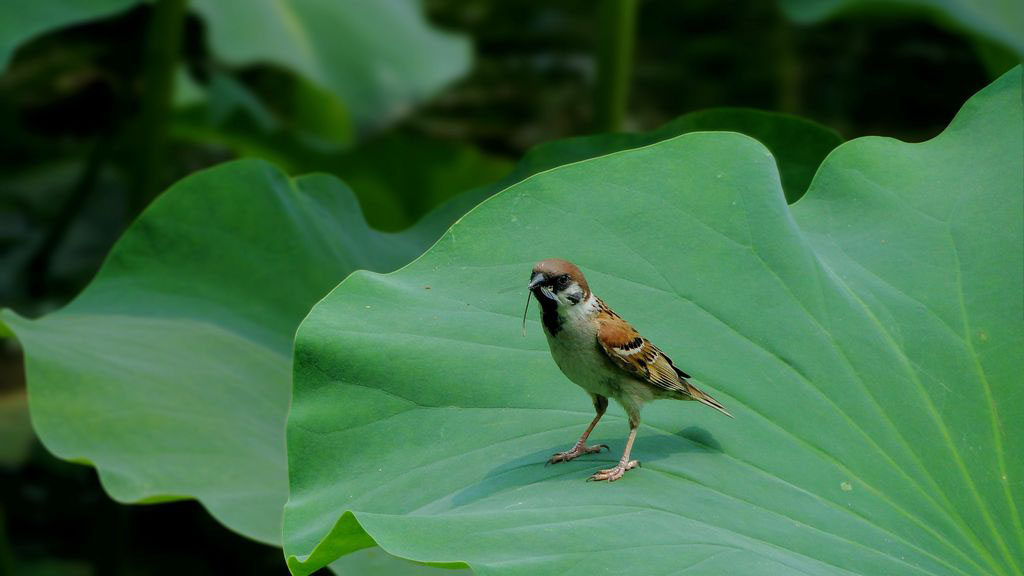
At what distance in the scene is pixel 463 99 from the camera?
5.96 m

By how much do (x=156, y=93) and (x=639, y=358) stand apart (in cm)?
237

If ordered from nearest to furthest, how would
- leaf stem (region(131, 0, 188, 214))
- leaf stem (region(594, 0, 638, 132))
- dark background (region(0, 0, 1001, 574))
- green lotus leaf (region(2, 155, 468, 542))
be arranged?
green lotus leaf (region(2, 155, 468, 542)), leaf stem (region(594, 0, 638, 132)), leaf stem (region(131, 0, 188, 214)), dark background (region(0, 0, 1001, 574))

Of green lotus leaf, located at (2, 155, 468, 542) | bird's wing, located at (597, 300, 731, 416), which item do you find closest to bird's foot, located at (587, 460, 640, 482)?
bird's wing, located at (597, 300, 731, 416)

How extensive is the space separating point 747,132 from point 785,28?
10.2 ft

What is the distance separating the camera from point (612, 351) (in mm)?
1441

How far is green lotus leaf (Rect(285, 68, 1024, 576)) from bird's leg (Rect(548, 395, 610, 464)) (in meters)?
0.02

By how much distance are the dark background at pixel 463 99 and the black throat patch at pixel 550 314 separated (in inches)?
107

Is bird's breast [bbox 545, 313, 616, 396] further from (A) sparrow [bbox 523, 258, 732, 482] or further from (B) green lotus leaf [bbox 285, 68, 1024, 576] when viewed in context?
(B) green lotus leaf [bbox 285, 68, 1024, 576]

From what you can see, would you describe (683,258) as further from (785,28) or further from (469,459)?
(785,28)

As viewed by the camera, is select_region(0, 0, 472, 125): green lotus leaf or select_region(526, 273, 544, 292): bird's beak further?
select_region(0, 0, 472, 125): green lotus leaf

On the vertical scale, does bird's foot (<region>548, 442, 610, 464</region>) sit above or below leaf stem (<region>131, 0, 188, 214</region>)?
above

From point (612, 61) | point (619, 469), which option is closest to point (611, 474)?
point (619, 469)

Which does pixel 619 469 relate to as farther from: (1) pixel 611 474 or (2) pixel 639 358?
(2) pixel 639 358

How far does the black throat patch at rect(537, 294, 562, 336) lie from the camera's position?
1.44 m
